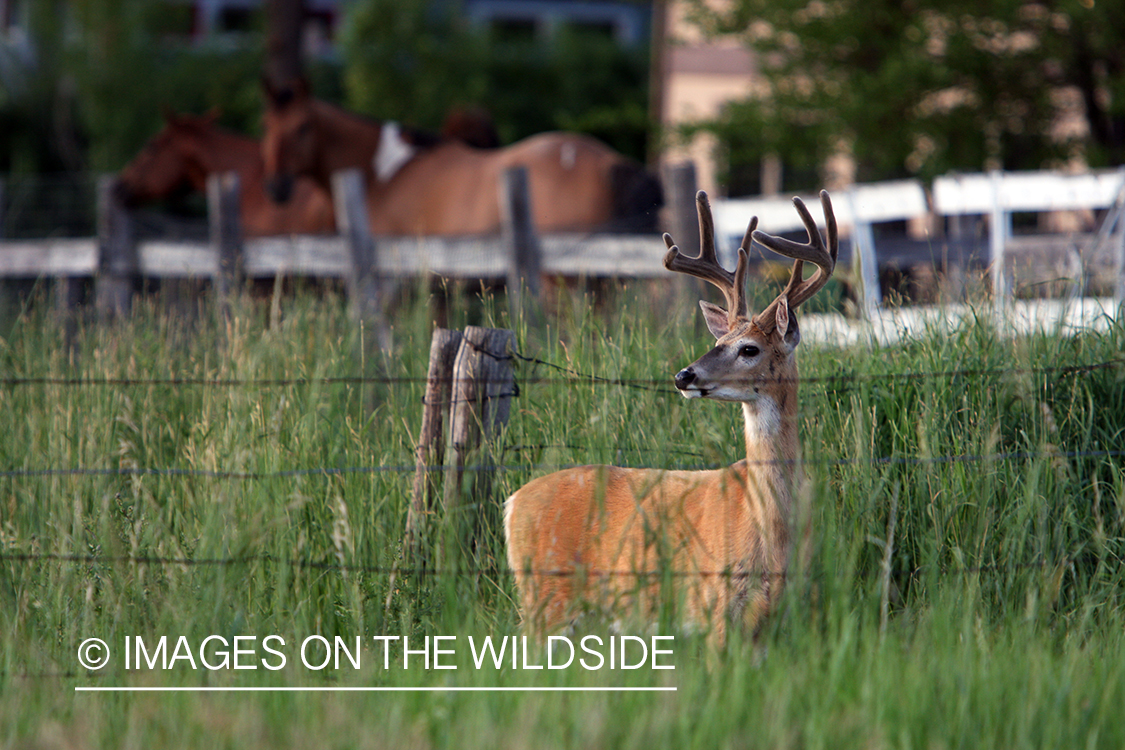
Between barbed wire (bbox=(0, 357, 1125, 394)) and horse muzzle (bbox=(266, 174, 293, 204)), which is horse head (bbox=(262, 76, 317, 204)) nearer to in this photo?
horse muzzle (bbox=(266, 174, 293, 204))

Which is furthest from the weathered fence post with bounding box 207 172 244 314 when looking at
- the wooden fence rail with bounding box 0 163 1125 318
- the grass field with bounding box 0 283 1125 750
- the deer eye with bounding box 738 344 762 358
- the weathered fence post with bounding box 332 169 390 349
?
the deer eye with bounding box 738 344 762 358

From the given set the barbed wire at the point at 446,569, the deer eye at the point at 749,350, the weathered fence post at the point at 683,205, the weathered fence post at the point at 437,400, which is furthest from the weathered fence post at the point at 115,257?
the deer eye at the point at 749,350

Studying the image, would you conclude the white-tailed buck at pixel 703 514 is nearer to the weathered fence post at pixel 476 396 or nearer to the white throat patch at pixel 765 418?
the white throat patch at pixel 765 418

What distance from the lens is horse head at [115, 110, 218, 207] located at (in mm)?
11148

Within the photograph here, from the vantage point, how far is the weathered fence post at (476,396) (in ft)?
11.9

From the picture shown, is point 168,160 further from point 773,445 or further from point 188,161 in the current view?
point 773,445

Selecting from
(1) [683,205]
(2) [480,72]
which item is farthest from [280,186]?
(2) [480,72]

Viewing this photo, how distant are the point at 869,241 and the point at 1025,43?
6389 mm

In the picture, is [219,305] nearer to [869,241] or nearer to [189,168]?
[869,241]

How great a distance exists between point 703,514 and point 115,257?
21.7 ft

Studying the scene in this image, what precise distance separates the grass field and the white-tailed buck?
0.11 m

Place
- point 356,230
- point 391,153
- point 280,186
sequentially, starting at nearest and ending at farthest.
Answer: point 356,230
point 391,153
point 280,186

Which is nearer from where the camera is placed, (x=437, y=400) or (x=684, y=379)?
(x=684, y=379)

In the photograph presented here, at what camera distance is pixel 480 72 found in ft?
70.0
